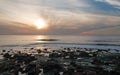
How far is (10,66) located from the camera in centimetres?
2714

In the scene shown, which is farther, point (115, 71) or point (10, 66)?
point (10, 66)

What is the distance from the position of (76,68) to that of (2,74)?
31.2 feet

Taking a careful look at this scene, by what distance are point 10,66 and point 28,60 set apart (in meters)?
6.13

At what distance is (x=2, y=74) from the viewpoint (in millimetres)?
23188

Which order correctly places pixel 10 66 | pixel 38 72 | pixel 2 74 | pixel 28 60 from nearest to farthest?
pixel 2 74 → pixel 38 72 → pixel 10 66 → pixel 28 60

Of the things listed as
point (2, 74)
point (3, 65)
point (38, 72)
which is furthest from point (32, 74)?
point (3, 65)

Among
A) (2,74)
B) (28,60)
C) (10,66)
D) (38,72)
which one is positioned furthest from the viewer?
(28,60)

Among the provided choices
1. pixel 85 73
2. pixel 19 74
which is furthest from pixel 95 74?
pixel 19 74

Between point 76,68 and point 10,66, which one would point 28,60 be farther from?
point 76,68

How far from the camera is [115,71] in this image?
25156mm

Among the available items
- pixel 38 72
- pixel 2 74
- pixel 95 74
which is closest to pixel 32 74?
pixel 38 72

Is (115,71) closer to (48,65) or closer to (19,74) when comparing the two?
(48,65)

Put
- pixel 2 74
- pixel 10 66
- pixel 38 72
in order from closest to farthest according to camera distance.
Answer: pixel 2 74 → pixel 38 72 → pixel 10 66

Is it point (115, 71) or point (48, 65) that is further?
point (48, 65)
